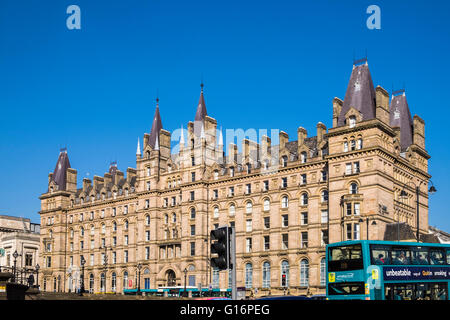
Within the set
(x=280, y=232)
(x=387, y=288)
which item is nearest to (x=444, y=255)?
(x=387, y=288)

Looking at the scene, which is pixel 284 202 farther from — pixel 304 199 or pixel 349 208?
pixel 349 208

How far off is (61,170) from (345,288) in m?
90.2

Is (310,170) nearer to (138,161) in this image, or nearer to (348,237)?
(348,237)

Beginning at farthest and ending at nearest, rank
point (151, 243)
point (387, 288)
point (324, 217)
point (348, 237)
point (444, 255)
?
point (151, 243), point (324, 217), point (348, 237), point (444, 255), point (387, 288)

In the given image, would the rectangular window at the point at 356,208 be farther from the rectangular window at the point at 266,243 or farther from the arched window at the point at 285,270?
the rectangular window at the point at 266,243

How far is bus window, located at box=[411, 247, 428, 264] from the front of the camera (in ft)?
118

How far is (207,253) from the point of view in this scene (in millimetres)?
85250

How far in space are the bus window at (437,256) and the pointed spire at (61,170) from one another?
8792cm

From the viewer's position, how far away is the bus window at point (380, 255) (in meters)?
34.0

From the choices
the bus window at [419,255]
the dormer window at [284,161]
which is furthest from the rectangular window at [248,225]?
the bus window at [419,255]

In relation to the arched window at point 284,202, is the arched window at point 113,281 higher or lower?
lower

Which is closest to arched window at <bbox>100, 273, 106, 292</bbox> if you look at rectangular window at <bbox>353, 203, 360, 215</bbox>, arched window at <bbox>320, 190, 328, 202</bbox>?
arched window at <bbox>320, 190, 328, 202</bbox>

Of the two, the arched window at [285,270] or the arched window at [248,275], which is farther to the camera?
the arched window at [248,275]
